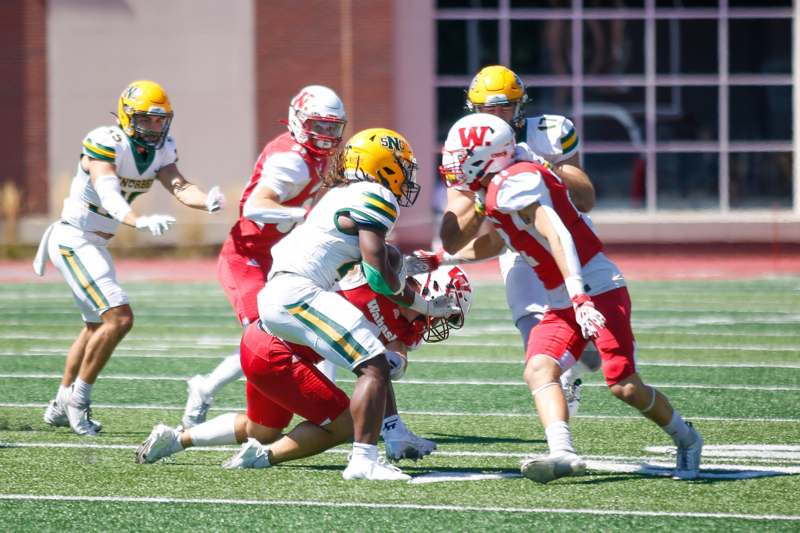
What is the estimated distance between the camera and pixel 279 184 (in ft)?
24.8

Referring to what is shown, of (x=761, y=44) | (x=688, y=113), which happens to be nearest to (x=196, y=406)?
(x=688, y=113)

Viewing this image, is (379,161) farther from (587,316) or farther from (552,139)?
(552,139)

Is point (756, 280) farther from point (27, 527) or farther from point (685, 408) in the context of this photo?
point (27, 527)

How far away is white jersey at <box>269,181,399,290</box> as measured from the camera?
5.84 meters

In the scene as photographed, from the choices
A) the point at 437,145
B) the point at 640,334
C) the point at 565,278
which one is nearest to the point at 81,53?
the point at 437,145

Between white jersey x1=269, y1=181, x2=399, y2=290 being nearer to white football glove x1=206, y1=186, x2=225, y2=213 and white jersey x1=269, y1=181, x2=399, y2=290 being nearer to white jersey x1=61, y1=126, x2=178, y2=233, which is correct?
white football glove x1=206, y1=186, x2=225, y2=213

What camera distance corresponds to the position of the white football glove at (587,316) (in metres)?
5.60

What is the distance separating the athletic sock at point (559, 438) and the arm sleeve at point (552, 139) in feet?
5.67

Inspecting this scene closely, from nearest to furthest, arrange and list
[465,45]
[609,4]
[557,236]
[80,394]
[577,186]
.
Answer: [557,236]
[577,186]
[80,394]
[609,4]
[465,45]

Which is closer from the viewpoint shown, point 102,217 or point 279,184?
point 279,184

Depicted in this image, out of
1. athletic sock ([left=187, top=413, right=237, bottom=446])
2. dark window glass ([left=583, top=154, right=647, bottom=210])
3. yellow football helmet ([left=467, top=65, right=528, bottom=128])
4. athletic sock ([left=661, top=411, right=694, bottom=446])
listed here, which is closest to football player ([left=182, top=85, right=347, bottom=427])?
yellow football helmet ([left=467, top=65, right=528, bottom=128])

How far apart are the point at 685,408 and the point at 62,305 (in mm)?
8095

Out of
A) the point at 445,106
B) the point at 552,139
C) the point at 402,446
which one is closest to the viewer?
the point at 402,446

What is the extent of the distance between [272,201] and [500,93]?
1356mm
